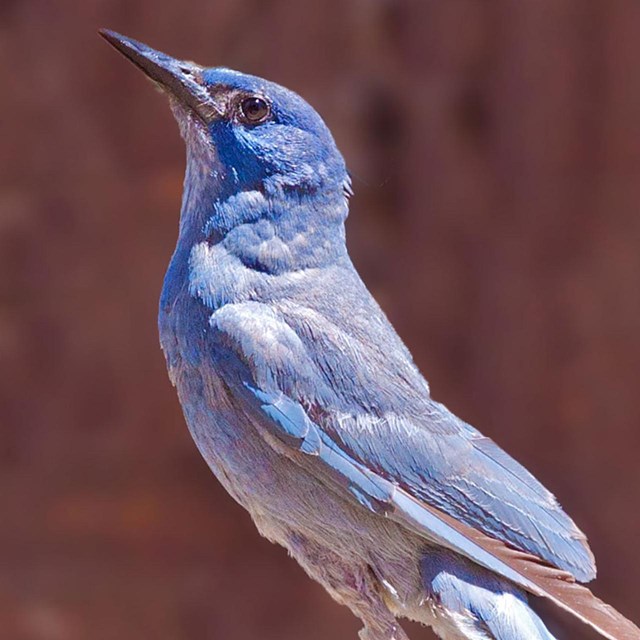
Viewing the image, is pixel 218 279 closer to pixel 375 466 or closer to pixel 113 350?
pixel 375 466

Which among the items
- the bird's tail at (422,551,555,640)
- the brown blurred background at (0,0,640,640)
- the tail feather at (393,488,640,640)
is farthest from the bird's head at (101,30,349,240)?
the brown blurred background at (0,0,640,640)

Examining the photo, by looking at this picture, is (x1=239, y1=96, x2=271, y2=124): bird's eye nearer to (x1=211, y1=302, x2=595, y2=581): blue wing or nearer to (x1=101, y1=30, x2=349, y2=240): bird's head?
(x1=101, y1=30, x2=349, y2=240): bird's head

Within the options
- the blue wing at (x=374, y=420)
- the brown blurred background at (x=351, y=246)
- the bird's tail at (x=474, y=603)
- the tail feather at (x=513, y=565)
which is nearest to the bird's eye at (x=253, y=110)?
the blue wing at (x=374, y=420)

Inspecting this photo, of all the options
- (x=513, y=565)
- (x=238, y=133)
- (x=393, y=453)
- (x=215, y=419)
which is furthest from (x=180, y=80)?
(x=513, y=565)

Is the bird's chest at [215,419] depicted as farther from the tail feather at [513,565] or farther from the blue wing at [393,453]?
the tail feather at [513,565]

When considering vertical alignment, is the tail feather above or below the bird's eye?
below

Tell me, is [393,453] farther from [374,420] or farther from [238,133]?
[238,133]

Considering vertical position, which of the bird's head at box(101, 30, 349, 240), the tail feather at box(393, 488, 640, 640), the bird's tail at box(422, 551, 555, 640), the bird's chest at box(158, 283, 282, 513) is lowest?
the bird's tail at box(422, 551, 555, 640)
